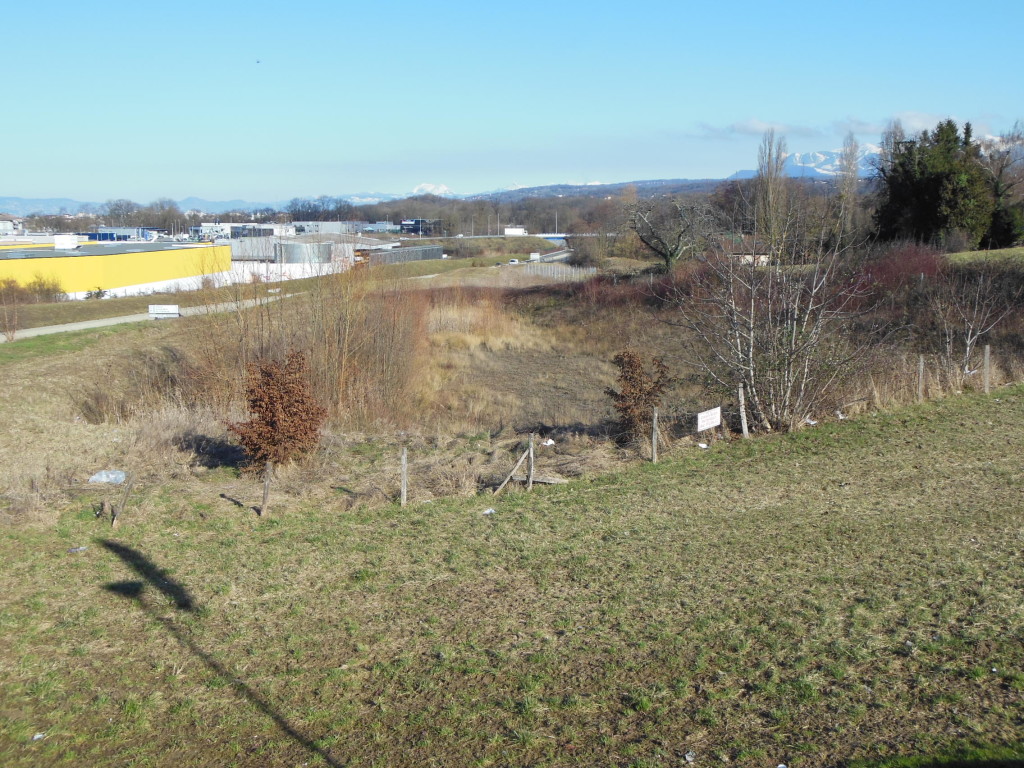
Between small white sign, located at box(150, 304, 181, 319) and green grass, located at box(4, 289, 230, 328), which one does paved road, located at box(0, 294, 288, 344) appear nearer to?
small white sign, located at box(150, 304, 181, 319)

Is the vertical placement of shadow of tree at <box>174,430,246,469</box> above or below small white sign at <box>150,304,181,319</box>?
below

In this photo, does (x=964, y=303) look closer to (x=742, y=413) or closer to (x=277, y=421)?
(x=742, y=413)

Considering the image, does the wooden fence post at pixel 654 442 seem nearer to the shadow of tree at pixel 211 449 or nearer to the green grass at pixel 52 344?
the shadow of tree at pixel 211 449

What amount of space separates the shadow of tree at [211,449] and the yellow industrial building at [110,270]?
2703 cm

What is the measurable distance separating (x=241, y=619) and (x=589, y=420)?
12292 millimetres

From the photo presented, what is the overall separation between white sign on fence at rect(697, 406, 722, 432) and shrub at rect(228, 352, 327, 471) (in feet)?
21.8

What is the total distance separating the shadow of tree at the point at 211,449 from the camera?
50.5 ft

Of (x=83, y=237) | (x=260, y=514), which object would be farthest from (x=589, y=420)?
(x=83, y=237)

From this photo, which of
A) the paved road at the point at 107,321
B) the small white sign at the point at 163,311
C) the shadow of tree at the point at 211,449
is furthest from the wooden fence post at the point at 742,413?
the small white sign at the point at 163,311

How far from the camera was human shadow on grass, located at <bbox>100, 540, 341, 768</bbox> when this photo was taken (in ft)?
21.3

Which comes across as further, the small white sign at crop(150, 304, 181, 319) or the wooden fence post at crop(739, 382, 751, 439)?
the small white sign at crop(150, 304, 181, 319)

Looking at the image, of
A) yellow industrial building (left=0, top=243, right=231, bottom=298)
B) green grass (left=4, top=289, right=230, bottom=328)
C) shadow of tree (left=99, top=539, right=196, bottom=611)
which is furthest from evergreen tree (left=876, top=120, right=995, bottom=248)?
shadow of tree (left=99, top=539, right=196, bottom=611)

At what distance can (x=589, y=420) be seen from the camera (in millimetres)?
20031

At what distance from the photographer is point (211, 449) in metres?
16.3
